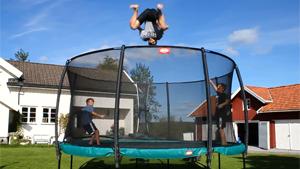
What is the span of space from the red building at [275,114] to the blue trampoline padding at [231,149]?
16.3 meters

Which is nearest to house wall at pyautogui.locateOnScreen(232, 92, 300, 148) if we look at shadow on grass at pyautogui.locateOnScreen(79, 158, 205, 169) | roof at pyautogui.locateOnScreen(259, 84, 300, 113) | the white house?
roof at pyautogui.locateOnScreen(259, 84, 300, 113)

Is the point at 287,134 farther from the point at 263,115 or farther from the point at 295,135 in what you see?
the point at 263,115

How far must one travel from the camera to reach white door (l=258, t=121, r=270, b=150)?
Result: 2173cm

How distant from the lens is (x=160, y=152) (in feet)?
15.3

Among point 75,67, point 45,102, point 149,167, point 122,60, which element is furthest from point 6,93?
point 122,60

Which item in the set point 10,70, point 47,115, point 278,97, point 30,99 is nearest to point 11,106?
point 30,99

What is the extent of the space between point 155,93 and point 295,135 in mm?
17118

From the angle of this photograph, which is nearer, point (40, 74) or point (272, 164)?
point (272, 164)

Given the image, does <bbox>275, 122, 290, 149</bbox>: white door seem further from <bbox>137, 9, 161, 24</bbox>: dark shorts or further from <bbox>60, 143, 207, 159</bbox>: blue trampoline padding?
<bbox>60, 143, 207, 159</bbox>: blue trampoline padding

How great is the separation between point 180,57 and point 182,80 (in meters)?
0.52

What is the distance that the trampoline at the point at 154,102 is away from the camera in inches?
189

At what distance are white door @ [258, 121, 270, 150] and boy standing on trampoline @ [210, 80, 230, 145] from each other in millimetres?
17122

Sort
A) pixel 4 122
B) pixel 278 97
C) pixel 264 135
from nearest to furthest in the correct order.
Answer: pixel 4 122 → pixel 264 135 → pixel 278 97

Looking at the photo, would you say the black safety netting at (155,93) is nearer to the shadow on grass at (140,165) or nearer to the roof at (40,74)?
the shadow on grass at (140,165)
